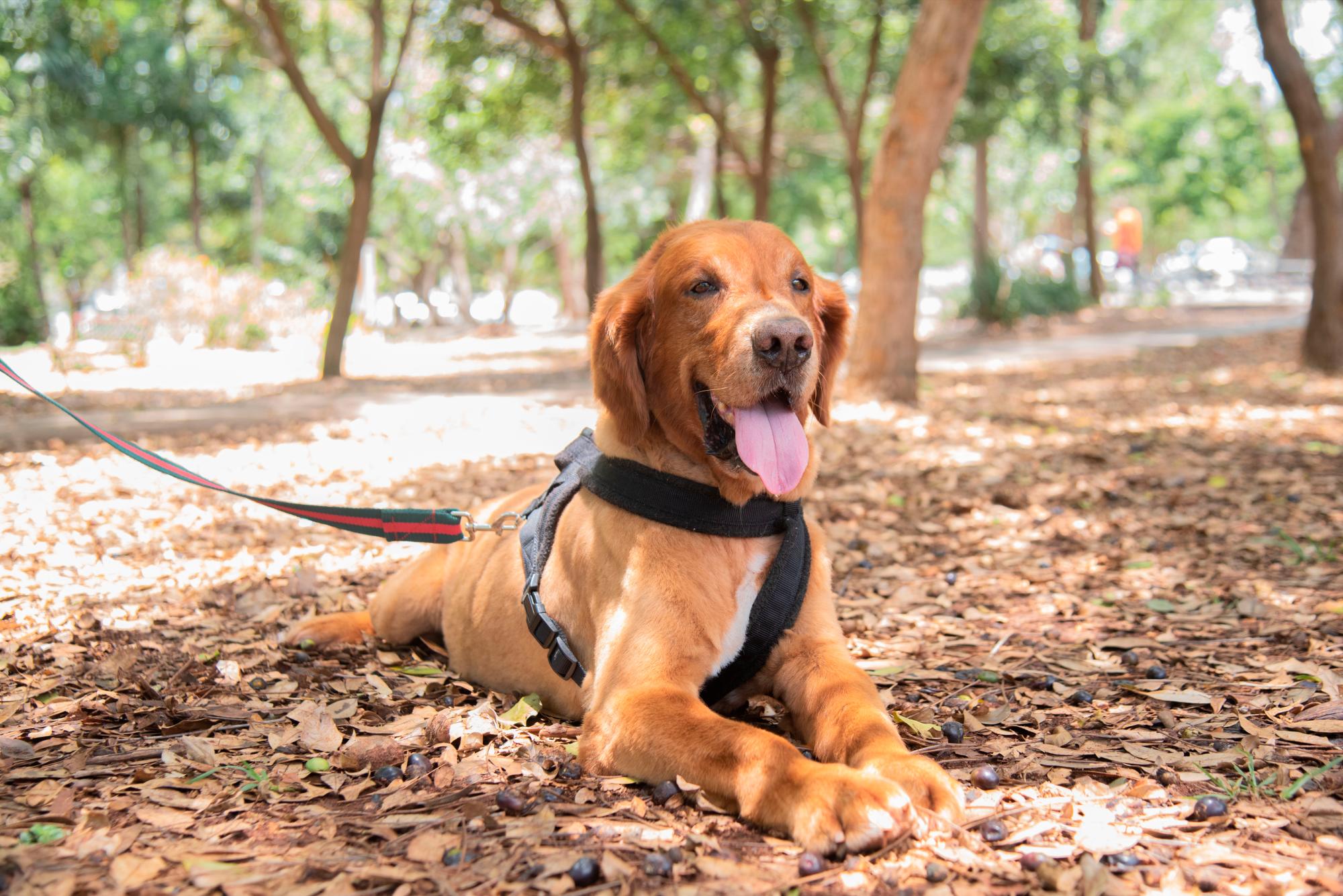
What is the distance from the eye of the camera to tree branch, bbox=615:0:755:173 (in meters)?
18.2

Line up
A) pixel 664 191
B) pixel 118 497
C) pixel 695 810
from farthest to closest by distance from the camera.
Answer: pixel 664 191 → pixel 118 497 → pixel 695 810

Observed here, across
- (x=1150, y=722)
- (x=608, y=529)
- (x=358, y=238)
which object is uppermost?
(x=358, y=238)

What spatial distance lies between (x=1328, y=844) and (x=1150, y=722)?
3.30ft

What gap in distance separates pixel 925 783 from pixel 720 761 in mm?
533

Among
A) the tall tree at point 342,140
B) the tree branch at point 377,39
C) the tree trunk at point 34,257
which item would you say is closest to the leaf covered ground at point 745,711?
the tall tree at point 342,140

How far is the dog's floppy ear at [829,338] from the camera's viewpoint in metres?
3.82

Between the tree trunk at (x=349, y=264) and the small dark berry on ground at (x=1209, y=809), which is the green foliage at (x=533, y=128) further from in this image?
the small dark berry on ground at (x=1209, y=809)

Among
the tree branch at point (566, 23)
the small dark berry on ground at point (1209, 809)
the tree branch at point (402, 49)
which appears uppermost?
the tree branch at point (566, 23)

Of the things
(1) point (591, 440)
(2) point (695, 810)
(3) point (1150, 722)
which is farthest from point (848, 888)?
(1) point (591, 440)

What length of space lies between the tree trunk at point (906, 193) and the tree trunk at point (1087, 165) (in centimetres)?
1525

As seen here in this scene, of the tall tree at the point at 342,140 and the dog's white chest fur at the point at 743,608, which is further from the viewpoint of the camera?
the tall tree at the point at 342,140

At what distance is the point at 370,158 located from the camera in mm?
16016

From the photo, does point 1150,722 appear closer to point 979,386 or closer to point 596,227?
point 979,386

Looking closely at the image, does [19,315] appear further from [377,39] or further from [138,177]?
[377,39]
